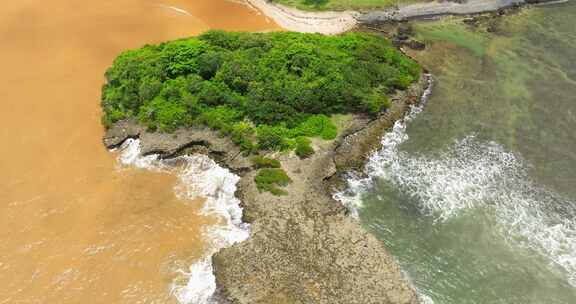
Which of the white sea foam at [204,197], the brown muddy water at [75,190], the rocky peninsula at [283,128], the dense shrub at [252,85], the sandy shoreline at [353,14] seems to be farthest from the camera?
the sandy shoreline at [353,14]

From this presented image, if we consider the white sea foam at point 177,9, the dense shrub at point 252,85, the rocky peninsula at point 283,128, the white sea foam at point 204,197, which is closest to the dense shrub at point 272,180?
the rocky peninsula at point 283,128

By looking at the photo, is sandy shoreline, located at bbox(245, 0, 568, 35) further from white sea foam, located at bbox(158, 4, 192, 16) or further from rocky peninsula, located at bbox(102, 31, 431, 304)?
white sea foam, located at bbox(158, 4, 192, 16)

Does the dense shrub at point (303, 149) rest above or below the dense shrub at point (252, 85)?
below

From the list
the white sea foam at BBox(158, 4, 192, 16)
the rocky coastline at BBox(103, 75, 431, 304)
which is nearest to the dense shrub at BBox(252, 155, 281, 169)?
the rocky coastline at BBox(103, 75, 431, 304)

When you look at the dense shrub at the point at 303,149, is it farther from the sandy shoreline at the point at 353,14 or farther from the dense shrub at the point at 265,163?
the sandy shoreline at the point at 353,14

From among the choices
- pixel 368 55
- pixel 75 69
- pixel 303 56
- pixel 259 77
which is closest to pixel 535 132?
pixel 368 55

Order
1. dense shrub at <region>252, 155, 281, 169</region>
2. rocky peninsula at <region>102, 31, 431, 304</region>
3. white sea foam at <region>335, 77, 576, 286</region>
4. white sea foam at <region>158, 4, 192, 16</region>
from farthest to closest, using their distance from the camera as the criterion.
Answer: white sea foam at <region>158, 4, 192, 16</region>
dense shrub at <region>252, 155, 281, 169</region>
white sea foam at <region>335, 77, 576, 286</region>
rocky peninsula at <region>102, 31, 431, 304</region>

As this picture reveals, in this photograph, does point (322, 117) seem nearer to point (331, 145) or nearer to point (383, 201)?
point (331, 145)
